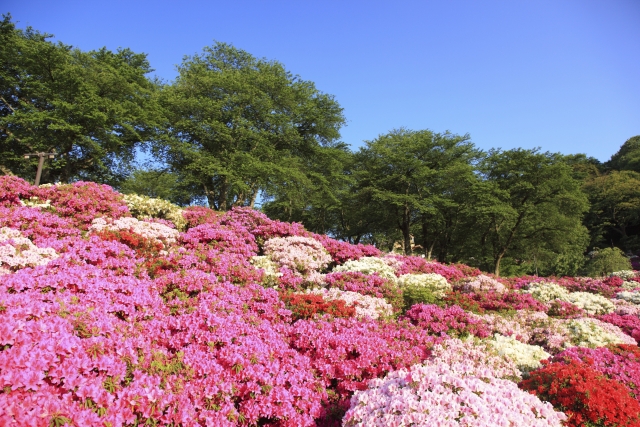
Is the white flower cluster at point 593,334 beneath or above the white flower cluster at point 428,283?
beneath

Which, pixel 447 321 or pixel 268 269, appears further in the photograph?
pixel 268 269

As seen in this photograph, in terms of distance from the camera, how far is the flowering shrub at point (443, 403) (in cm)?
314

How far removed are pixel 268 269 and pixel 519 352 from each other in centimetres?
559


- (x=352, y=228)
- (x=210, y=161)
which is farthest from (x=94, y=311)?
(x=352, y=228)

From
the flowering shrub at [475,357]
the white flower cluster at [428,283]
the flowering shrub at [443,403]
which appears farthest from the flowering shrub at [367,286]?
the flowering shrub at [443,403]

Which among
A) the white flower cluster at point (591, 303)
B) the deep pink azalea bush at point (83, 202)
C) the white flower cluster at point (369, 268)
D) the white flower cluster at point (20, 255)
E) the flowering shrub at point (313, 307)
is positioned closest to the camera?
the white flower cluster at point (20, 255)

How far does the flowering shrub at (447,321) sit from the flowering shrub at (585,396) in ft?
6.13

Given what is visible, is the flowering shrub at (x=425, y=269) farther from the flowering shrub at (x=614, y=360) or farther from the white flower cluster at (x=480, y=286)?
the flowering shrub at (x=614, y=360)

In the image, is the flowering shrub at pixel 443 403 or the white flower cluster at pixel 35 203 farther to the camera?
the white flower cluster at pixel 35 203

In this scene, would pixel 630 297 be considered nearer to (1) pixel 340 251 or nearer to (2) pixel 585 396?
(1) pixel 340 251

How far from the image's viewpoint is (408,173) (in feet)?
105

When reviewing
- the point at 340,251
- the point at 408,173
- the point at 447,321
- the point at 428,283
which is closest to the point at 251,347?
the point at 447,321

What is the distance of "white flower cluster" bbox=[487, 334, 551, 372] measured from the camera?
561 centimetres

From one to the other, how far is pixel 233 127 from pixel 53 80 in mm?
14119
